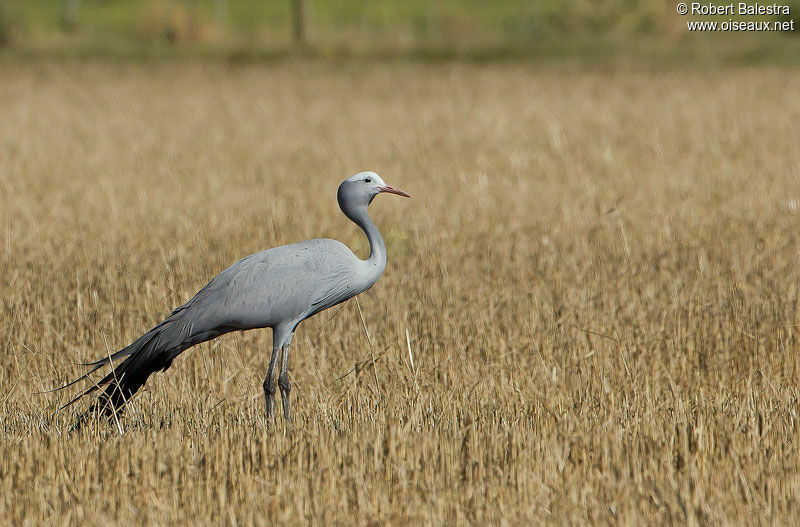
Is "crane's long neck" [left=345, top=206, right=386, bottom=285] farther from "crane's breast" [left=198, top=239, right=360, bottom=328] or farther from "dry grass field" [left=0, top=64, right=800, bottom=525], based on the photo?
"dry grass field" [left=0, top=64, right=800, bottom=525]

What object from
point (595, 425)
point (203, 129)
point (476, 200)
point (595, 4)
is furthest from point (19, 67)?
point (595, 425)

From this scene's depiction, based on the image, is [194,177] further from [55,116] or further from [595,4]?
[595,4]

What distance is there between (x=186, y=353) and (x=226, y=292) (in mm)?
1404

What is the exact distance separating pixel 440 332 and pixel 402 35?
2649 centimetres

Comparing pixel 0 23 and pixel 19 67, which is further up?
pixel 0 23

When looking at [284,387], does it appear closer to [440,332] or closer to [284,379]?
[284,379]

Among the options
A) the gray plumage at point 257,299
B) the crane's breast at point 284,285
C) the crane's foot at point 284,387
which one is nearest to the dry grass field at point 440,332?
the crane's foot at point 284,387

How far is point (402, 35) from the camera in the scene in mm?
32469

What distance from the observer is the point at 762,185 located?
37.9 feet

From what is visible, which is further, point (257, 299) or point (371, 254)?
point (371, 254)

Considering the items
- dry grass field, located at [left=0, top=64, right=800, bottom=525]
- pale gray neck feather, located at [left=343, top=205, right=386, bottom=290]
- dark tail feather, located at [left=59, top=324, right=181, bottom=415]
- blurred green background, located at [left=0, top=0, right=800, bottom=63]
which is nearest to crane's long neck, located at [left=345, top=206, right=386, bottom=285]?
pale gray neck feather, located at [left=343, top=205, right=386, bottom=290]

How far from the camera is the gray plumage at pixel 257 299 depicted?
5305mm

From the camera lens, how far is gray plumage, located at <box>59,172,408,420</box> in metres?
5.30

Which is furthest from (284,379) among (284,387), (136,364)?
(136,364)
